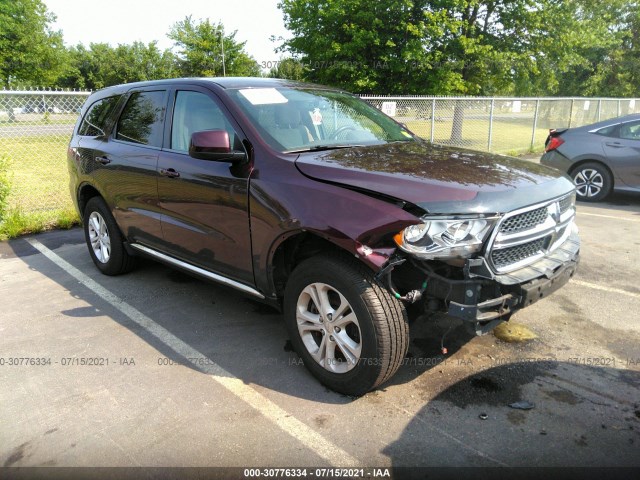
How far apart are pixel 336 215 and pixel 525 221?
1.12m

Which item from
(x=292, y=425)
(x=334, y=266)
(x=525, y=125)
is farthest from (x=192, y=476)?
(x=525, y=125)

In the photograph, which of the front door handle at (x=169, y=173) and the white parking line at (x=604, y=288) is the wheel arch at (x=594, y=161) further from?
the front door handle at (x=169, y=173)

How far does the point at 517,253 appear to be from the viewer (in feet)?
9.32

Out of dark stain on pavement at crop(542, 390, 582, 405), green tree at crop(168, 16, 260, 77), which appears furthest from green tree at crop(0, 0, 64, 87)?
dark stain on pavement at crop(542, 390, 582, 405)

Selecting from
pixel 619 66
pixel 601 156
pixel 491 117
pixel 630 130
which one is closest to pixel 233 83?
pixel 601 156

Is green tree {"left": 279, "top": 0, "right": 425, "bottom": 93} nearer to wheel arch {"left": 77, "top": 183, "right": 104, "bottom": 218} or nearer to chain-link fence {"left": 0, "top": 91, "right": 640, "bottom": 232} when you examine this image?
chain-link fence {"left": 0, "top": 91, "right": 640, "bottom": 232}

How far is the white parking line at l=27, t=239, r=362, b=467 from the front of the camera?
2517 millimetres

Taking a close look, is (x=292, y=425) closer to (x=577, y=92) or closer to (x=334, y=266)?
(x=334, y=266)

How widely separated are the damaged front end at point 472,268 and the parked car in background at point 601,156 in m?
5.71

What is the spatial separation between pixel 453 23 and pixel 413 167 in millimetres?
16661

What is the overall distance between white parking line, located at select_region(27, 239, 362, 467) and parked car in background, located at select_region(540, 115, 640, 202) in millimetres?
6645

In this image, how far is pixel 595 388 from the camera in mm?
2986

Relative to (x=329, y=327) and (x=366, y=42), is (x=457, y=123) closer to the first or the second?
(x=366, y=42)

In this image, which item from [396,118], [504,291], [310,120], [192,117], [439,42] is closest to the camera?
[504,291]
